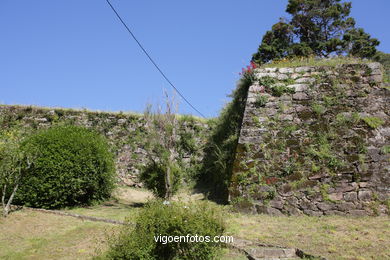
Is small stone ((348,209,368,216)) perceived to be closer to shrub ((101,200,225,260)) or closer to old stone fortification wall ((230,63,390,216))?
old stone fortification wall ((230,63,390,216))

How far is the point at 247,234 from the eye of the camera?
6.18 metres

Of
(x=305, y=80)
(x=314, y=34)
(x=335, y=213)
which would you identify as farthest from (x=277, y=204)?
(x=314, y=34)

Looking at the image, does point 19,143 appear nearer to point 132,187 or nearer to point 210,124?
point 132,187

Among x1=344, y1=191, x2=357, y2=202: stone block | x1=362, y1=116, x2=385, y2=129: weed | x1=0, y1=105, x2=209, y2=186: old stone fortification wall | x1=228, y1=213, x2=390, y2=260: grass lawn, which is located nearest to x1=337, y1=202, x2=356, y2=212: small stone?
x1=344, y1=191, x2=357, y2=202: stone block

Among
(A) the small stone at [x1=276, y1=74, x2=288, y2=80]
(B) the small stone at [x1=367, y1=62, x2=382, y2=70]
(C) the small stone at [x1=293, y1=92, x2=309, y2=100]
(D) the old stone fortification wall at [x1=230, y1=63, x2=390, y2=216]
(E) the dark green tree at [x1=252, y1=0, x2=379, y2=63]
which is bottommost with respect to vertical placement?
(D) the old stone fortification wall at [x1=230, y1=63, x2=390, y2=216]

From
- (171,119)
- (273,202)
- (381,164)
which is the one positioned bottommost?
(273,202)

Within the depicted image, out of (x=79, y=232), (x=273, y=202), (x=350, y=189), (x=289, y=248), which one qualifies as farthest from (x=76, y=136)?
(x=350, y=189)

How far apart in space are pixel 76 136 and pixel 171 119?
297 centimetres

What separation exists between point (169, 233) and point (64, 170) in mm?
5747

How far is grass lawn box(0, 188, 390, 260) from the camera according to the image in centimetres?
516

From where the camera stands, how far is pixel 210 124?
1511 centimetres

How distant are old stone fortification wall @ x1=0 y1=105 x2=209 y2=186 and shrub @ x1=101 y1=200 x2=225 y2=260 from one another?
Answer: 32.6 ft

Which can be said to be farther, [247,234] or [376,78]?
[376,78]

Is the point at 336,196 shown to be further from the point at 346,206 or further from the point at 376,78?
the point at 376,78
